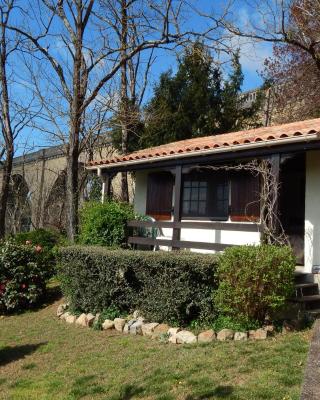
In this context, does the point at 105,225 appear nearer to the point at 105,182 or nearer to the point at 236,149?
the point at 105,182

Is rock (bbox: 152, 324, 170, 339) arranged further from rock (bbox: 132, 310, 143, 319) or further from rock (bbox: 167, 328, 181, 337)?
rock (bbox: 132, 310, 143, 319)

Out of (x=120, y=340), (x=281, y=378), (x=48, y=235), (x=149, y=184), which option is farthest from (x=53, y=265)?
(x=281, y=378)

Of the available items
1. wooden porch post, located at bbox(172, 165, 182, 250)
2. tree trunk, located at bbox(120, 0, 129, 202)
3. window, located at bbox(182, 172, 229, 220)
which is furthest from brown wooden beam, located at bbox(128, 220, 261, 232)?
tree trunk, located at bbox(120, 0, 129, 202)

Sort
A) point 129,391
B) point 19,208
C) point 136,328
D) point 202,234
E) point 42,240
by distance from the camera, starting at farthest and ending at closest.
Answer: point 19,208
point 42,240
point 202,234
point 136,328
point 129,391

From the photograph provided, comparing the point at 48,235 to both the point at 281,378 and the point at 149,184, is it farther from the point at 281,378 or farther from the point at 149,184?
the point at 281,378

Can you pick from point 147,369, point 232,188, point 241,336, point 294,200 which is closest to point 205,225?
point 232,188

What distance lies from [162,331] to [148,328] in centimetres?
26

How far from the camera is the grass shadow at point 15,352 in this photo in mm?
7391

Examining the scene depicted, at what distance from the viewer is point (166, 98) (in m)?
18.3

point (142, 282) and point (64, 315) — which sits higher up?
point (142, 282)

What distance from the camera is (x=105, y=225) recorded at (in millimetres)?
11492

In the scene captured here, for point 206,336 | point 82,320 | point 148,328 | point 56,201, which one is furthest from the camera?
point 56,201

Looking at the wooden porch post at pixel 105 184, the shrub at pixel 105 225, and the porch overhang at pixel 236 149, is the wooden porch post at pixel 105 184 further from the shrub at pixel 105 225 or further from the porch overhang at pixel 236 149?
the shrub at pixel 105 225

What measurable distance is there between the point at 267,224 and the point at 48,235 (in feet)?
23.6
